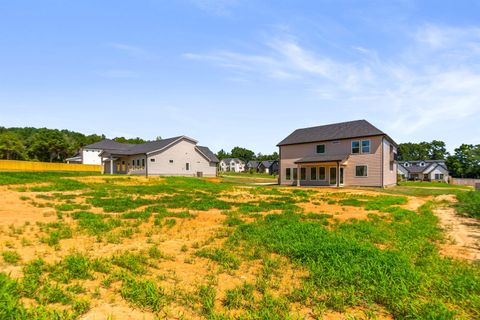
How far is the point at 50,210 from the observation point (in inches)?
377

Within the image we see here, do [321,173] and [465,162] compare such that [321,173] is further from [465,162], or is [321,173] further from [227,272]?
[465,162]

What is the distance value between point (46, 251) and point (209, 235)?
11.4 ft

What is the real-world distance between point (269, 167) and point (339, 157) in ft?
203

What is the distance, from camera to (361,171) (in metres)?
29.7

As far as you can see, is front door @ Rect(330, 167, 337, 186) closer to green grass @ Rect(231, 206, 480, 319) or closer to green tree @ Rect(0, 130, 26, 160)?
green grass @ Rect(231, 206, 480, 319)

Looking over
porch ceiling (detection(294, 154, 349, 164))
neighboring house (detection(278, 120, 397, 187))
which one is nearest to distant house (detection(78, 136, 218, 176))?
neighboring house (detection(278, 120, 397, 187))

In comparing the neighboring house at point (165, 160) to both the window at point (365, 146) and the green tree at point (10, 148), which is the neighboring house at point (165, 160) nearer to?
the window at point (365, 146)

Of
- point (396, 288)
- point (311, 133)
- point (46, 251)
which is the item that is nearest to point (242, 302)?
point (396, 288)

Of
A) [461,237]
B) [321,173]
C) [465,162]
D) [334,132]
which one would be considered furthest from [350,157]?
[465,162]

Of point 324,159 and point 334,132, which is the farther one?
point 334,132

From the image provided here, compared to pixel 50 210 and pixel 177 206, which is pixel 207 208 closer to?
pixel 177 206

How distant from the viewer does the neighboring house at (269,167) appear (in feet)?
281

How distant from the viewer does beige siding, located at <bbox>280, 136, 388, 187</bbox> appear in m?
28.4

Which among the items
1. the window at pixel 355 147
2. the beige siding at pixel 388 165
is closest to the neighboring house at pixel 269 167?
the beige siding at pixel 388 165
